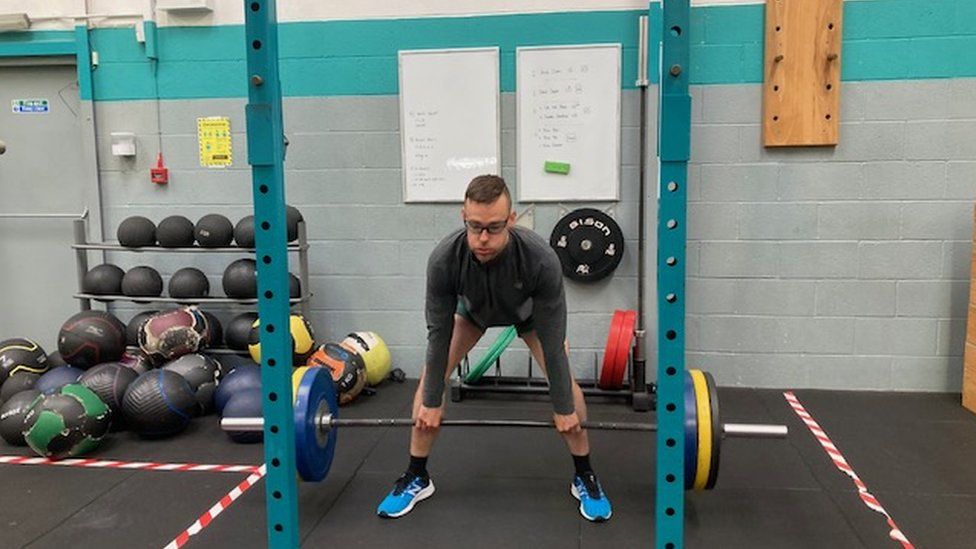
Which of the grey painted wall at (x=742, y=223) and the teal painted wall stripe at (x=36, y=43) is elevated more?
the teal painted wall stripe at (x=36, y=43)

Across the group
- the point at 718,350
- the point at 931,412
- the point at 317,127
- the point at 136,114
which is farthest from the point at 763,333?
the point at 136,114

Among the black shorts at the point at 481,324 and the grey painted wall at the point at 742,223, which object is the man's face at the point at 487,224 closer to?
the black shorts at the point at 481,324

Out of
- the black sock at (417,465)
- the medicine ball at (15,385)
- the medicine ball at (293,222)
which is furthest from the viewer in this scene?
the medicine ball at (293,222)

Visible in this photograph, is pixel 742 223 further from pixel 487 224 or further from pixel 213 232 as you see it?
pixel 213 232

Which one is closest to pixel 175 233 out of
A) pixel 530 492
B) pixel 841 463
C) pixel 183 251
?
pixel 183 251

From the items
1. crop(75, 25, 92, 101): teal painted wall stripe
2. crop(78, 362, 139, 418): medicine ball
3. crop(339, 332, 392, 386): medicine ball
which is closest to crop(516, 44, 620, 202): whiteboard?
crop(339, 332, 392, 386): medicine ball

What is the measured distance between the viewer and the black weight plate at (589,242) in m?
3.36

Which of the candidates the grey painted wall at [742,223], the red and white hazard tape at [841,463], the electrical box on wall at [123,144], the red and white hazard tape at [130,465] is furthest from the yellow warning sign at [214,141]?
the red and white hazard tape at [841,463]

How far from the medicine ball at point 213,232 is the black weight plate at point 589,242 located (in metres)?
1.56

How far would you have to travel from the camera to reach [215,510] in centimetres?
222

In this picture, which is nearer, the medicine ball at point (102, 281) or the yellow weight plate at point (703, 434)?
the yellow weight plate at point (703, 434)

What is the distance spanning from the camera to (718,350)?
3445 millimetres

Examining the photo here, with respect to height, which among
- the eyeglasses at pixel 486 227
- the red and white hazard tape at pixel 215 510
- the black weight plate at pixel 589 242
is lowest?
the red and white hazard tape at pixel 215 510

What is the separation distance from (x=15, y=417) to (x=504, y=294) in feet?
6.92
